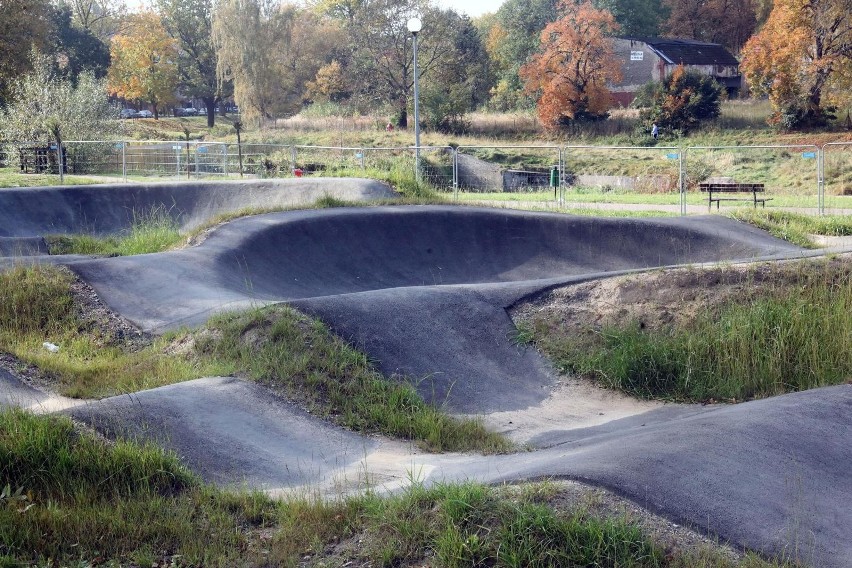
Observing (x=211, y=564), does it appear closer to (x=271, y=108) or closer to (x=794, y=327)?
(x=794, y=327)

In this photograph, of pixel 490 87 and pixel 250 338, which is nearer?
pixel 250 338

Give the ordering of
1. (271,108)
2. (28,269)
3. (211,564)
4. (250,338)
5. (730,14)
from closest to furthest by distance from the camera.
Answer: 1. (211,564)
2. (250,338)
3. (28,269)
4. (271,108)
5. (730,14)

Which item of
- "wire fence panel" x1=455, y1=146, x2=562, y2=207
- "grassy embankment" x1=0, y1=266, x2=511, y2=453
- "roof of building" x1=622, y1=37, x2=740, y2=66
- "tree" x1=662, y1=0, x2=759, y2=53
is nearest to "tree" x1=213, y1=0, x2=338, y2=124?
"wire fence panel" x1=455, y1=146, x2=562, y2=207

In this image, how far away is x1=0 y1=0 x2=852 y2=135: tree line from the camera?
41188 millimetres

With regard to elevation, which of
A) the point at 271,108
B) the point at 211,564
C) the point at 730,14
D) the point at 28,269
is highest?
the point at 730,14

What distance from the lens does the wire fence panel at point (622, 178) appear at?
23125 mm

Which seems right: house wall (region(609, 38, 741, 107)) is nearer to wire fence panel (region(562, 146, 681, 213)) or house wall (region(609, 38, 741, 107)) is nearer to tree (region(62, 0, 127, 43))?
wire fence panel (region(562, 146, 681, 213))

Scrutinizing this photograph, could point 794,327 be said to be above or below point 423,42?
below

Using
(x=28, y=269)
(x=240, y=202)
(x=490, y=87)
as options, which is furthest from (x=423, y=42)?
(x=28, y=269)

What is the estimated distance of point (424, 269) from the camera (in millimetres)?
14422

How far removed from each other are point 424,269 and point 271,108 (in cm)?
4779

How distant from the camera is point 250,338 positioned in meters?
8.22

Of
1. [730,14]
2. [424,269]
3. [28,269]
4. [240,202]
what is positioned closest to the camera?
[28,269]

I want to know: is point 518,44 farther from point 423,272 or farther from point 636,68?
point 423,272
